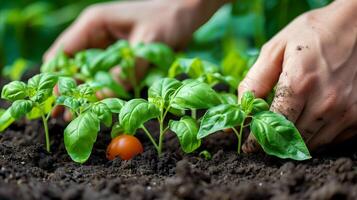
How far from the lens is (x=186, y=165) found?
1242 millimetres

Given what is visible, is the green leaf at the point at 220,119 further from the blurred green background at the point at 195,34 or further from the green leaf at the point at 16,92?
the blurred green background at the point at 195,34

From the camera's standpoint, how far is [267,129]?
135 centimetres

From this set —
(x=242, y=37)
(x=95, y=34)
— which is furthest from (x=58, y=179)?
(x=242, y=37)

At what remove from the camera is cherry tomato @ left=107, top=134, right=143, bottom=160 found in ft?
4.89

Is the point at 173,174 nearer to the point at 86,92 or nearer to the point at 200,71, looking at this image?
the point at 86,92

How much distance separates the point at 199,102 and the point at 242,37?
1795 mm

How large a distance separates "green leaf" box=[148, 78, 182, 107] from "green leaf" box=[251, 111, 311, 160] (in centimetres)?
23

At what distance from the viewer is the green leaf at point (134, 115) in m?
1.38

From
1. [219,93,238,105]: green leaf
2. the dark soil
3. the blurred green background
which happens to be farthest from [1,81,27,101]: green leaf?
the blurred green background

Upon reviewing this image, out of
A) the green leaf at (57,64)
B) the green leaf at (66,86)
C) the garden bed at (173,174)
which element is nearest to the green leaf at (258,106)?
the garden bed at (173,174)

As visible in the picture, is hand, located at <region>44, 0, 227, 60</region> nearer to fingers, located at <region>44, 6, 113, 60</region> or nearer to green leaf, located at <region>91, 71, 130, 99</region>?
fingers, located at <region>44, 6, 113, 60</region>

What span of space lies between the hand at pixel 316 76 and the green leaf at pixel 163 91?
177 millimetres

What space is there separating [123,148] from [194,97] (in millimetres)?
235

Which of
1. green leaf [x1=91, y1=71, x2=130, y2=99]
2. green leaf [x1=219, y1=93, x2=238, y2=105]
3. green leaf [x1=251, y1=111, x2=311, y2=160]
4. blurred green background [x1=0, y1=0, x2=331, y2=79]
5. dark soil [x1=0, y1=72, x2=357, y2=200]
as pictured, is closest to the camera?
dark soil [x1=0, y1=72, x2=357, y2=200]
